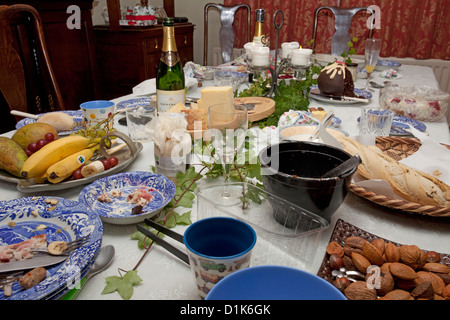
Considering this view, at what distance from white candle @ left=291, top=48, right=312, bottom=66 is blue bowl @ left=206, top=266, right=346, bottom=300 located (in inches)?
56.7

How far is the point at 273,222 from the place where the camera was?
0.67 m

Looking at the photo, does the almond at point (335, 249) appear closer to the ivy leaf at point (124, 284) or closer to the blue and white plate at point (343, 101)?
the ivy leaf at point (124, 284)

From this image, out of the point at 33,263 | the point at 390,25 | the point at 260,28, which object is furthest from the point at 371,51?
the point at 33,263

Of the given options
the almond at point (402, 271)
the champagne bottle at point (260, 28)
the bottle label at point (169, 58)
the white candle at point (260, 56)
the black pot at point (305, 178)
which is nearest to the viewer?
the almond at point (402, 271)

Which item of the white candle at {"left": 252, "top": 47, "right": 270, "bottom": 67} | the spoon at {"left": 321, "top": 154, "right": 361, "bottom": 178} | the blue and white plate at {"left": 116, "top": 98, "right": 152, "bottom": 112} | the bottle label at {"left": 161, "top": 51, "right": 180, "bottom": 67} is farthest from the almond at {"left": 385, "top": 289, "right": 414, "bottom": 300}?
the white candle at {"left": 252, "top": 47, "right": 270, "bottom": 67}

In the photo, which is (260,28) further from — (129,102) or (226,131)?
(226,131)

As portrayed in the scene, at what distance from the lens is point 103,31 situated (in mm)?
3031

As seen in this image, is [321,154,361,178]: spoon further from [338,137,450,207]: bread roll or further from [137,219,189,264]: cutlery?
[137,219,189,264]: cutlery

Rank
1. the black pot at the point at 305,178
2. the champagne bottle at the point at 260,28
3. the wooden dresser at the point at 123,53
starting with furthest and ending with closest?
1. the wooden dresser at the point at 123,53
2. the champagne bottle at the point at 260,28
3. the black pot at the point at 305,178

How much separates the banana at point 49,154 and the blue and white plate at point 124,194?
143 millimetres

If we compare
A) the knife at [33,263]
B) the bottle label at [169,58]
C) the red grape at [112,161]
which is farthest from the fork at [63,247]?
the bottle label at [169,58]

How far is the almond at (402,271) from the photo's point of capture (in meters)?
0.51

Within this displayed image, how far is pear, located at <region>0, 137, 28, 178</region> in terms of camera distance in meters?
0.83

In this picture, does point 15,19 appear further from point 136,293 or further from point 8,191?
point 136,293
